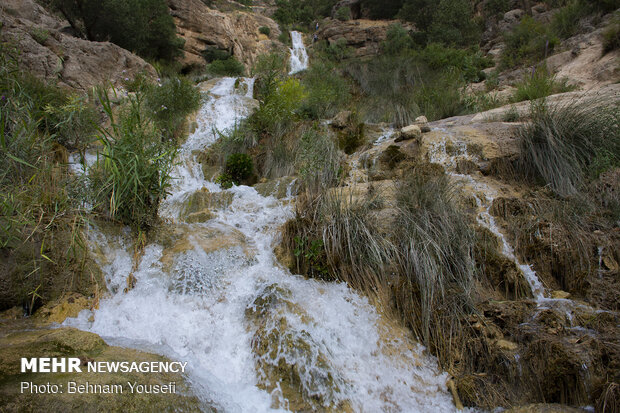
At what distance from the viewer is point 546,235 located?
10.0ft

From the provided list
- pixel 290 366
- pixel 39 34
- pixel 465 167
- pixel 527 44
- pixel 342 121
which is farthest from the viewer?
pixel 527 44

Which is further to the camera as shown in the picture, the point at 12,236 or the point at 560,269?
the point at 560,269

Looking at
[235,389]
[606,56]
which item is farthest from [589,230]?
[606,56]

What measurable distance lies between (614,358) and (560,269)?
4.22ft

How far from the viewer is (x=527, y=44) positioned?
1113 centimetres

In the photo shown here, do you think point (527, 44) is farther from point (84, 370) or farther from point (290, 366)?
point (84, 370)

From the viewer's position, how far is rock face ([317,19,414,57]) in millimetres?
18906

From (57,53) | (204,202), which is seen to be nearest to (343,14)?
(57,53)

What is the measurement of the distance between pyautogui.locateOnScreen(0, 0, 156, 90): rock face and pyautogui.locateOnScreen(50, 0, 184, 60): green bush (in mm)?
2501

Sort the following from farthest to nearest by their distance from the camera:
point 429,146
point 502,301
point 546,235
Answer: point 429,146 < point 546,235 < point 502,301

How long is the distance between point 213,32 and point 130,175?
17.6m

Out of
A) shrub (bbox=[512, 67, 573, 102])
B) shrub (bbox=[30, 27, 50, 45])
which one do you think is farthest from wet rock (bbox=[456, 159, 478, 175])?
shrub (bbox=[30, 27, 50, 45])

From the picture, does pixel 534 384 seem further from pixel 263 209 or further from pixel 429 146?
pixel 429 146

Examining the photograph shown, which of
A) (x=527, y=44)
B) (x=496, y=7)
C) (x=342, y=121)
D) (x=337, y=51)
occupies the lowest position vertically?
(x=342, y=121)
